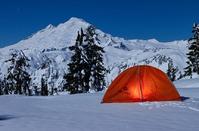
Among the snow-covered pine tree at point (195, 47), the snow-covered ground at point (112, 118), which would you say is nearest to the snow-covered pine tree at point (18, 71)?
the snow-covered pine tree at point (195, 47)

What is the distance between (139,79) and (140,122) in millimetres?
6096

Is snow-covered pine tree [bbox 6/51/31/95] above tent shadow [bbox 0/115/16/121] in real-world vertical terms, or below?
above

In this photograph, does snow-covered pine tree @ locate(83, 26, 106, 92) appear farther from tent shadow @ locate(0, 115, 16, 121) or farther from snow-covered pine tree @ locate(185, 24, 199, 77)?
tent shadow @ locate(0, 115, 16, 121)

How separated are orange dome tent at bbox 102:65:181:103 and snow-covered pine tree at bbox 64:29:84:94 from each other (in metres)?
32.4

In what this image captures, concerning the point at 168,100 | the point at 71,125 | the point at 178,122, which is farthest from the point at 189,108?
the point at 71,125

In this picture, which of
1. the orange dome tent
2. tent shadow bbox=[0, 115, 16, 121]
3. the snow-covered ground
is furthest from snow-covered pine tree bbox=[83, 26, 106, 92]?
tent shadow bbox=[0, 115, 16, 121]

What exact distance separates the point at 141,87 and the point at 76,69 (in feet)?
110

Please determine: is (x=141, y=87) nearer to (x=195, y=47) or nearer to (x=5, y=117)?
(x=5, y=117)

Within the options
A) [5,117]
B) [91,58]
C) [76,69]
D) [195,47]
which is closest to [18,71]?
[76,69]

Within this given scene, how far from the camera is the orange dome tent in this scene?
17688 millimetres

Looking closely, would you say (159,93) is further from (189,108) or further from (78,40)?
(78,40)

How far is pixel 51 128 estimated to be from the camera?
1030 cm

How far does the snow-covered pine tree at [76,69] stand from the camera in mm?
50750

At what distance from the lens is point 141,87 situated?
58.2ft
